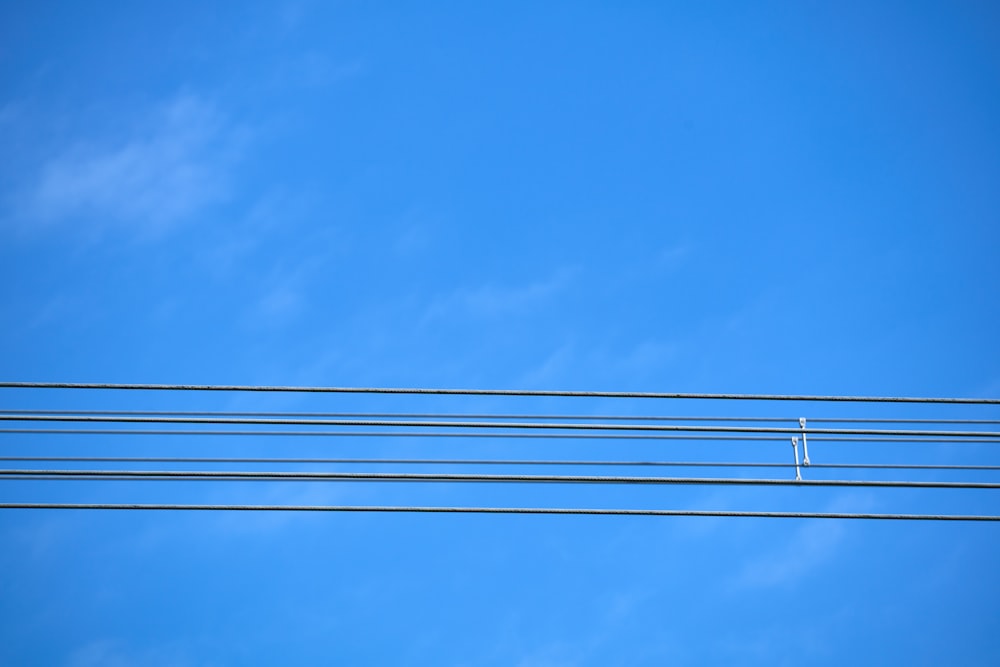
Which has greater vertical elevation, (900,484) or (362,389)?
(362,389)

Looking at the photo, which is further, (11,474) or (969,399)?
(969,399)

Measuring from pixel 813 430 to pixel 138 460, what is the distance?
529 centimetres

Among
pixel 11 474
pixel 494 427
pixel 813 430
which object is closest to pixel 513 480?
pixel 494 427

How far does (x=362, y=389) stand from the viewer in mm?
8203

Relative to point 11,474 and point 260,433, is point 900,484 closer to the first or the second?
point 260,433

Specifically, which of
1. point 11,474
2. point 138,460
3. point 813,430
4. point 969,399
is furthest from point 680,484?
point 11,474

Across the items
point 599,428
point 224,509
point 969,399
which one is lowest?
point 224,509

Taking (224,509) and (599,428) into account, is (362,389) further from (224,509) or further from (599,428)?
(599,428)

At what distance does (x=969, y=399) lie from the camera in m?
8.91

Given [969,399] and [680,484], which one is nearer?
[680,484]

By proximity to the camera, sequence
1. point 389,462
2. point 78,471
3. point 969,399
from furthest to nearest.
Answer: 1. point 969,399
2. point 389,462
3. point 78,471

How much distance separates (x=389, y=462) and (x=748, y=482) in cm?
281

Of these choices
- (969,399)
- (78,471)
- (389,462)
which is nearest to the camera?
(78,471)

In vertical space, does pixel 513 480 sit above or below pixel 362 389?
below
